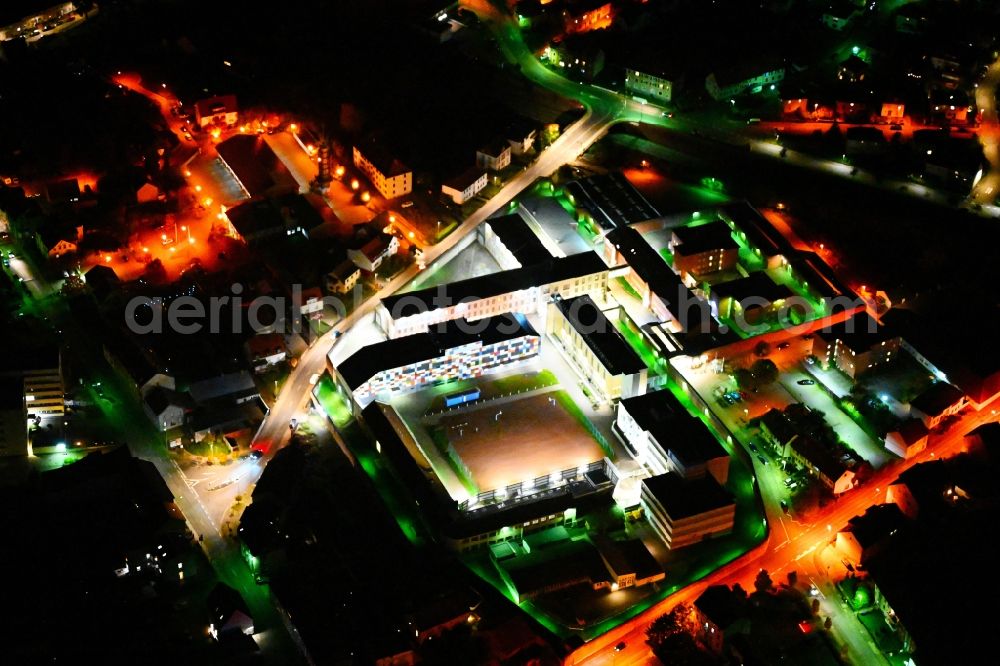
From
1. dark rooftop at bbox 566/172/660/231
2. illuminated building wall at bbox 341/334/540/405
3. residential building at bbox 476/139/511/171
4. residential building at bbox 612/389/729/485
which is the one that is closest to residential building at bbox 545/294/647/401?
residential building at bbox 612/389/729/485

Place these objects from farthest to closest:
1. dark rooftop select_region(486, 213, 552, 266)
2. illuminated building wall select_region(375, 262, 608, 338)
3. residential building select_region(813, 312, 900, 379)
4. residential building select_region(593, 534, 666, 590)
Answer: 1. dark rooftop select_region(486, 213, 552, 266)
2. illuminated building wall select_region(375, 262, 608, 338)
3. residential building select_region(813, 312, 900, 379)
4. residential building select_region(593, 534, 666, 590)

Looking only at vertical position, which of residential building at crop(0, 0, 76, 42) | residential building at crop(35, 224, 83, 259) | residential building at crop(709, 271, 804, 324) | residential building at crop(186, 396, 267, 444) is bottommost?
residential building at crop(709, 271, 804, 324)

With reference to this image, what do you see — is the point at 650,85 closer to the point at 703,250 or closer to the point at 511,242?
the point at 703,250

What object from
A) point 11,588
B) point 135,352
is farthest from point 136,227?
point 11,588

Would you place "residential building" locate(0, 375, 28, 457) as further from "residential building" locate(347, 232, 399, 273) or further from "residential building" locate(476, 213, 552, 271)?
"residential building" locate(476, 213, 552, 271)

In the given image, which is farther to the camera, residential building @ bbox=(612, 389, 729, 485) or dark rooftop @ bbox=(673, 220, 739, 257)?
dark rooftop @ bbox=(673, 220, 739, 257)

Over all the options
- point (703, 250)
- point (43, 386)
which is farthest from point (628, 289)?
point (43, 386)

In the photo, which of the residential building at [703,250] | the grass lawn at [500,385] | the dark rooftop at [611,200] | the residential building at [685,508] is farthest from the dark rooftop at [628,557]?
the dark rooftop at [611,200]
